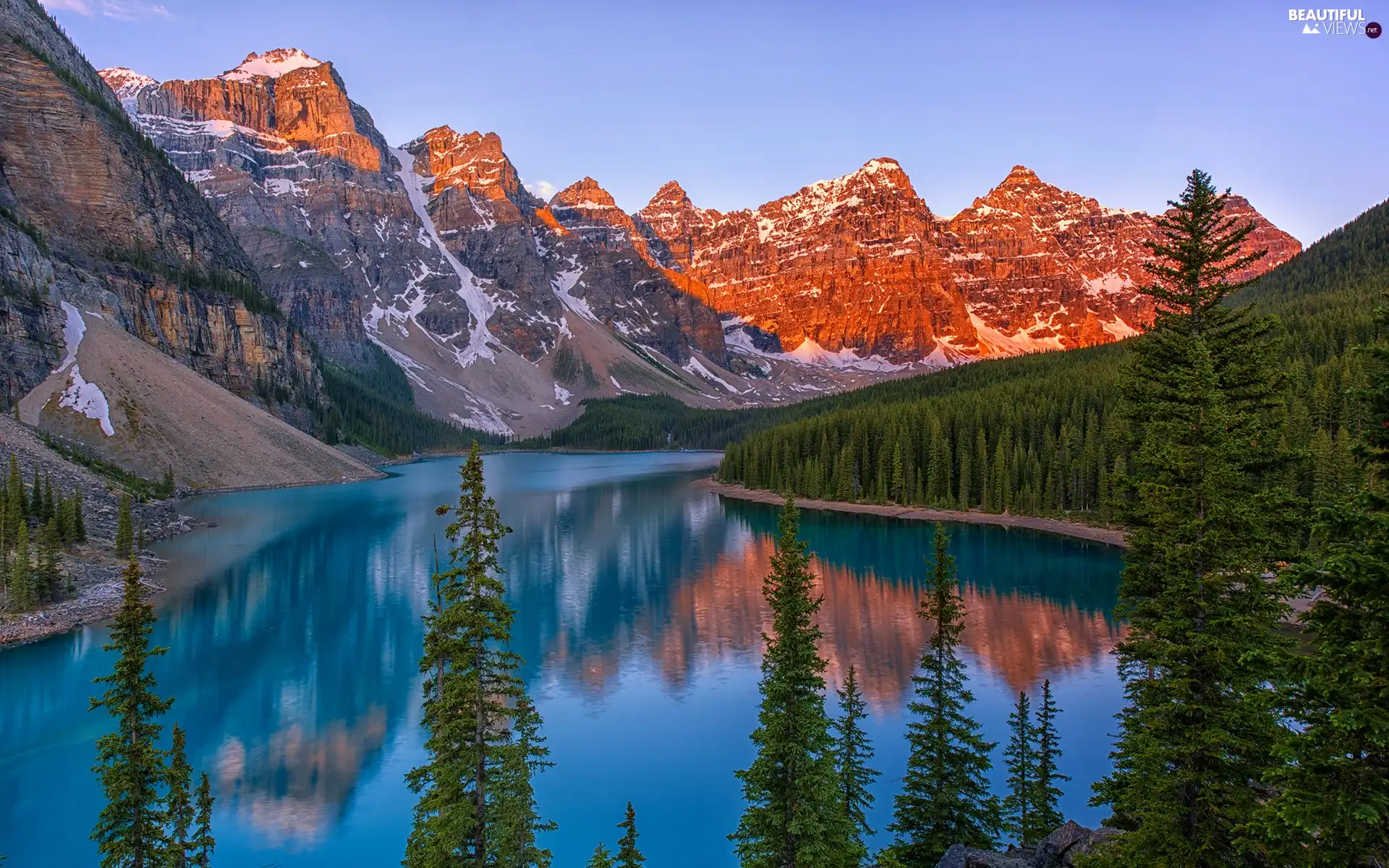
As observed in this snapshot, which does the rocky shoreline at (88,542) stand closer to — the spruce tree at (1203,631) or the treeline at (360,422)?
the spruce tree at (1203,631)

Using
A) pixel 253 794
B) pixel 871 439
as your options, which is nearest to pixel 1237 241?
pixel 253 794

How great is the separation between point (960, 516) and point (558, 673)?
190ft

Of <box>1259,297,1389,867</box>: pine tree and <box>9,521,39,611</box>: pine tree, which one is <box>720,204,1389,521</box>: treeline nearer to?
<box>1259,297,1389,867</box>: pine tree

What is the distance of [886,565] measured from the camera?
58500 mm

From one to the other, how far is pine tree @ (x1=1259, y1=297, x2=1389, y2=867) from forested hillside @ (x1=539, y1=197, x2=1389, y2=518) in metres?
50.7

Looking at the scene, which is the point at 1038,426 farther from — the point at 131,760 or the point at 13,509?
the point at 13,509

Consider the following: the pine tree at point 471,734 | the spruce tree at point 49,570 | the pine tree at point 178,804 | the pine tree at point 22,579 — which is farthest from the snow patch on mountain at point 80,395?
the pine tree at point 471,734

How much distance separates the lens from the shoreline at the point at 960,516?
68.3 meters

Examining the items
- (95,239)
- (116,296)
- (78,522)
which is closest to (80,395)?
(116,296)

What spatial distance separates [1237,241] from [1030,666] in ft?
83.1

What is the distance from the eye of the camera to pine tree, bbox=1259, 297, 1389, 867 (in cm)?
699

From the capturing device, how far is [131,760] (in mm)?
14969

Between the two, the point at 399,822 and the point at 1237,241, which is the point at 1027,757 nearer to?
the point at 1237,241

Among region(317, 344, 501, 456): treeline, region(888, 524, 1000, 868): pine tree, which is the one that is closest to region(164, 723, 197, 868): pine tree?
region(888, 524, 1000, 868): pine tree
